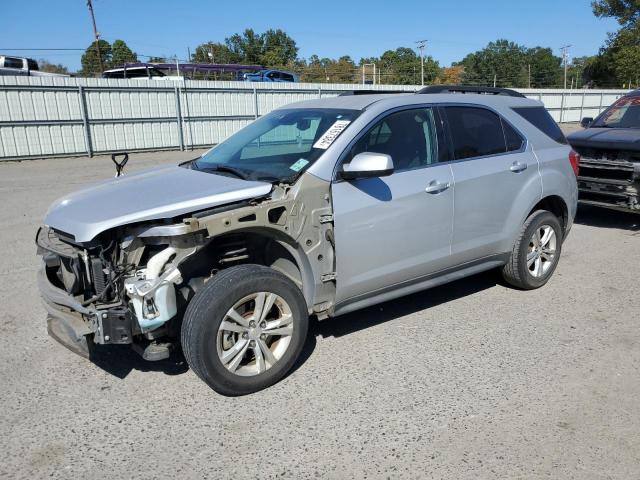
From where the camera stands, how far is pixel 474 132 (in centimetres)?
460

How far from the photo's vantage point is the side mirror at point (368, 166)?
3527 mm

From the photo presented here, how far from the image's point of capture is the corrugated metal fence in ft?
51.9

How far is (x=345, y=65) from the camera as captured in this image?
78562 mm

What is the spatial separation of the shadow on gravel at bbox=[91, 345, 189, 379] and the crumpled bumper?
0.41 metres

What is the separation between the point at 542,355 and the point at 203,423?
247 cm

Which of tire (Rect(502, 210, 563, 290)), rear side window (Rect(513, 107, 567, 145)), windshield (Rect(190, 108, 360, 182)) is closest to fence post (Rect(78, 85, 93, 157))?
windshield (Rect(190, 108, 360, 182))

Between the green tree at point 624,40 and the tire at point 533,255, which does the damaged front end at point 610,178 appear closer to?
the tire at point 533,255

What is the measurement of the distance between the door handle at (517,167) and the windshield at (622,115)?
442cm

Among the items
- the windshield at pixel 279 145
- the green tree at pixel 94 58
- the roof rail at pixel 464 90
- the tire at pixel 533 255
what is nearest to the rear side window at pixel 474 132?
the roof rail at pixel 464 90

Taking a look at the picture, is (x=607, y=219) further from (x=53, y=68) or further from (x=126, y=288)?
(x=53, y=68)

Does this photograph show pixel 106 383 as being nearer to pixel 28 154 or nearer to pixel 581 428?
pixel 581 428

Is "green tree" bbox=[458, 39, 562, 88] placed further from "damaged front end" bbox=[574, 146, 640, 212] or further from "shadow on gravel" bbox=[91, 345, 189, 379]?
"shadow on gravel" bbox=[91, 345, 189, 379]

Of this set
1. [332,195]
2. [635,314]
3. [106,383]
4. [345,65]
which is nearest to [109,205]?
[106,383]

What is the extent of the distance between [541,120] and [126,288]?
13.8 ft
